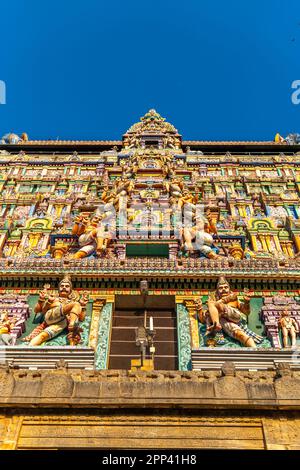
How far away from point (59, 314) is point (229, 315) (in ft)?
13.5

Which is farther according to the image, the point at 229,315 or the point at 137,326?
the point at 137,326

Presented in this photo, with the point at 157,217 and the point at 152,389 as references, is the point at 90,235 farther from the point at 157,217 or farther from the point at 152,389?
the point at 152,389

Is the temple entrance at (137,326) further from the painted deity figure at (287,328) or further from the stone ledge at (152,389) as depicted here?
the stone ledge at (152,389)

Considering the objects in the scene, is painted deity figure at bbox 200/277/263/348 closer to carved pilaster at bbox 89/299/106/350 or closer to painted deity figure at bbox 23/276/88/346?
carved pilaster at bbox 89/299/106/350

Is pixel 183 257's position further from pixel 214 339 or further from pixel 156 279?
pixel 214 339

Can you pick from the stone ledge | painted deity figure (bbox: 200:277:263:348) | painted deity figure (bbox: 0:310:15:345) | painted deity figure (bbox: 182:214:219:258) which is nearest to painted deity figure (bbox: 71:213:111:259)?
painted deity figure (bbox: 182:214:219:258)

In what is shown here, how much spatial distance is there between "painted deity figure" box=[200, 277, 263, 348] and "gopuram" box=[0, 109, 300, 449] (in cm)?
4

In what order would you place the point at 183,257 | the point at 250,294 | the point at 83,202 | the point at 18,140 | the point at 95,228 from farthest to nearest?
1. the point at 18,140
2. the point at 83,202
3. the point at 95,228
4. the point at 183,257
5. the point at 250,294

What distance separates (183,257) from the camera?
1647 cm

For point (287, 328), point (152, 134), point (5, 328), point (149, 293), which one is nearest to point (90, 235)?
point (149, 293)

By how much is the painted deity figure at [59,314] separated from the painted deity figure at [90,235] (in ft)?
7.67

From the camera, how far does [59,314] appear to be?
1345cm

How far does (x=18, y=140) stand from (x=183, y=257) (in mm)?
14811

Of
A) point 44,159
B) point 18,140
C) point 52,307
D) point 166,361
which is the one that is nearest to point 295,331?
point 166,361
